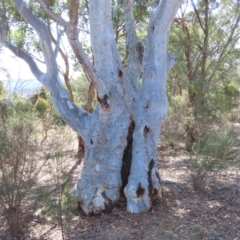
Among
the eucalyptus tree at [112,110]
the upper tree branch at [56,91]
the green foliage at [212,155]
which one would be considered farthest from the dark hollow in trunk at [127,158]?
the green foliage at [212,155]

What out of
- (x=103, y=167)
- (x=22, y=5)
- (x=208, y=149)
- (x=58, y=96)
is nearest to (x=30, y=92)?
(x=58, y=96)

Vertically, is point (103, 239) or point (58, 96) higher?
point (58, 96)

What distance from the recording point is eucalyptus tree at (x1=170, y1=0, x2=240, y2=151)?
1105 cm

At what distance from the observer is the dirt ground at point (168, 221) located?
190 inches

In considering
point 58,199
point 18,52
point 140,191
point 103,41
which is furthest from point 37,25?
point 140,191

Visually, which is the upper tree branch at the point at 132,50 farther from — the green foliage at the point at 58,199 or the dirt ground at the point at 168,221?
the green foliage at the point at 58,199

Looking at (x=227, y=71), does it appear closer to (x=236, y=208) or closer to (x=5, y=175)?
(x=236, y=208)

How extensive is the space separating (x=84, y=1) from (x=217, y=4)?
446 cm

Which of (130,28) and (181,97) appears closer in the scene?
(130,28)

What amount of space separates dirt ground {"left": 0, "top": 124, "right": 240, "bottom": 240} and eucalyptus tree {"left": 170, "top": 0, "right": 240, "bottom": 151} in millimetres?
4476

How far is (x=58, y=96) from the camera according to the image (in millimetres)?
5969

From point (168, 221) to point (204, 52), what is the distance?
7678 millimetres

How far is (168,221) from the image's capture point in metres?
5.23

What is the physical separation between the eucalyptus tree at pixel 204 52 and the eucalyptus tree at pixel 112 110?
5.15 metres
